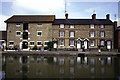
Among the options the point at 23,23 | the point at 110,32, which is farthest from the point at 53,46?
the point at 110,32

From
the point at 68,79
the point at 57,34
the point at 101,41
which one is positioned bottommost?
the point at 68,79

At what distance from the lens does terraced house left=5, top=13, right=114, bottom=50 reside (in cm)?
2900

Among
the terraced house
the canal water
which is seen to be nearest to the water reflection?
the canal water

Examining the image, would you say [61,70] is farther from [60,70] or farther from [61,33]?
[61,33]

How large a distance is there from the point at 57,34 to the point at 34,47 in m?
7.22

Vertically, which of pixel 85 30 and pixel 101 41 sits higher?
pixel 85 30

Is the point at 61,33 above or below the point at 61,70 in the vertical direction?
above

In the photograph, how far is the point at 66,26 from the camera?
96.5 ft

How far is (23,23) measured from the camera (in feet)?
96.5

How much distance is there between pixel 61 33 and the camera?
2933cm

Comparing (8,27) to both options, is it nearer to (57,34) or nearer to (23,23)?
(23,23)

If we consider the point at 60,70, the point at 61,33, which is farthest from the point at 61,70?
the point at 61,33

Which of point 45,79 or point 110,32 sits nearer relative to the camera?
point 45,79

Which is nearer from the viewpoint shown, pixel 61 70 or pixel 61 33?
pixel 61 70
